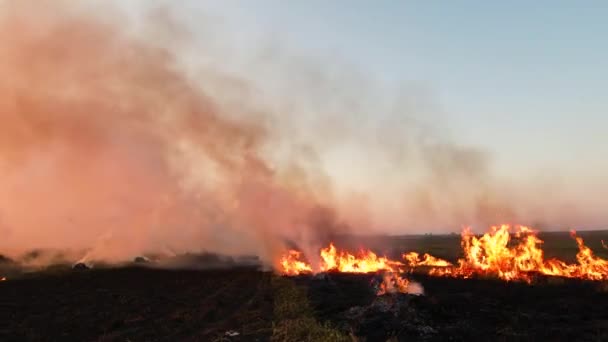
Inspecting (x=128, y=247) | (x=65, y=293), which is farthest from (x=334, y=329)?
(x=128, y=247)

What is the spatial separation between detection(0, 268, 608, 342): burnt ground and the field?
0.08 meters

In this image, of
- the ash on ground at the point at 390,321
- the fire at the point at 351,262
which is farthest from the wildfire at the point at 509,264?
the ash on ground at the point at 390,321

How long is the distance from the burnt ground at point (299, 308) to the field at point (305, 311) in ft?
0.26

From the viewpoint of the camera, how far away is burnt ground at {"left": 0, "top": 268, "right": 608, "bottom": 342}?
25094mm

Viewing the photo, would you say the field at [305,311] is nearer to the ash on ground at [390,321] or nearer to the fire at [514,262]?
the ash on ground at [390,321]

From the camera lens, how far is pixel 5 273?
217ft

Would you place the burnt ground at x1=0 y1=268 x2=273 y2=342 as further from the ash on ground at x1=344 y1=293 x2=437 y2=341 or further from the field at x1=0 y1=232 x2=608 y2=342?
the ash on ground at x1=344 y1=293 x2=437 y2=341

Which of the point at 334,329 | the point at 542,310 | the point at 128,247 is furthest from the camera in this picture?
the point at 128,247

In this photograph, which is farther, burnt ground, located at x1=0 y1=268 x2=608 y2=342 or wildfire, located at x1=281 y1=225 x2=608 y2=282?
wildfire, located at x1=281 y1=225 x2=608 y2=282

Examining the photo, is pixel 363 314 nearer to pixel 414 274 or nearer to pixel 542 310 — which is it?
pixel 542 310

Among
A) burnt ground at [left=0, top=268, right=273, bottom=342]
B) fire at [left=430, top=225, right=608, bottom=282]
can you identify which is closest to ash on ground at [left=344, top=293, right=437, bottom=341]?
burnt ground at [left=0, top=268, right=273, bottom=342]

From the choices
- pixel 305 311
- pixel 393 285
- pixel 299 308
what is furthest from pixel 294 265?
pixel 305 311

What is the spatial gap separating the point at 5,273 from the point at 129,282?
1029 inches

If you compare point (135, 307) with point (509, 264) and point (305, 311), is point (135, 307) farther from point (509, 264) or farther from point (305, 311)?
point (509, 264)
